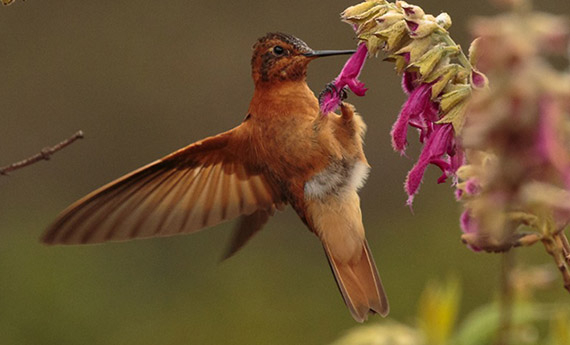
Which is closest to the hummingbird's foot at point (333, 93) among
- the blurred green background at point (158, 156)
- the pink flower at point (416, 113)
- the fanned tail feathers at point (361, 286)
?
the pink flower at point (416, 113)

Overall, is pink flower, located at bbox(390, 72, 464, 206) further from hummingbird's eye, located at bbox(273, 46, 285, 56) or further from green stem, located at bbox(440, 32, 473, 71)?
hummingbird's eye, located at bbox(273, 46, 285, 56)

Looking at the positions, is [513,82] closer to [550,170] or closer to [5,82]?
[550,170]

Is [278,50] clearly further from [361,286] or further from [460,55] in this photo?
[460,55]

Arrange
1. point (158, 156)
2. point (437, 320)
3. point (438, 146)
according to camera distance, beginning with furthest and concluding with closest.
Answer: point (158, 156) → point (437, 320) → point (438, 146)

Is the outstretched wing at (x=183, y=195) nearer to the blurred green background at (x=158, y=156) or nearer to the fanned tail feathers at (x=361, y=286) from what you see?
the fanned tail feathers at (x=361, y=286)

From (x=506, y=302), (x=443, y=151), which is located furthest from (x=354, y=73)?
(x=506, y=302)

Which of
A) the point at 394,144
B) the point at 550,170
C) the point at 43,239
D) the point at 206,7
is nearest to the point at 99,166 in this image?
the point at 206,7
